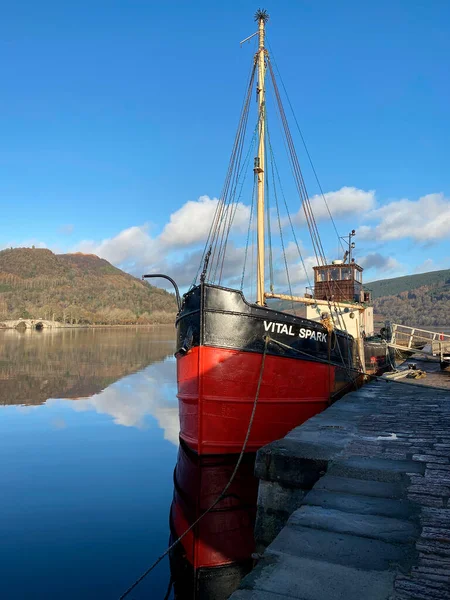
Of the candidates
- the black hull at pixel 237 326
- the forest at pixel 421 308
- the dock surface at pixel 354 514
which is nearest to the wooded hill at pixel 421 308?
the forest at pixel 421 308

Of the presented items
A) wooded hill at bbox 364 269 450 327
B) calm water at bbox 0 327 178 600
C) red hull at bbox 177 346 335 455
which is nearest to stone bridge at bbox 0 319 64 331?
wooded hill at bbox 364 269 450 327

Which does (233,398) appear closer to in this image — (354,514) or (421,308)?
(354,514)

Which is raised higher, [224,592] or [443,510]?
[443,510]

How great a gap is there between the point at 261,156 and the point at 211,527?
10.5 m

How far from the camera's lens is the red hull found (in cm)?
980

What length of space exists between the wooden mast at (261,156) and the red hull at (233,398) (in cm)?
315

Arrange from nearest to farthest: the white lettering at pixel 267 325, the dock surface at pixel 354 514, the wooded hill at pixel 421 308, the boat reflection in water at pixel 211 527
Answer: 1. the dock surface at pixel 354 514
2. the boat reflection in water at pixel 211 527
3. the white lettering at pixel 267 325
4. the wooded hill at pixel 421 308

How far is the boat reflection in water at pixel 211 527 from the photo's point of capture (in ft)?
19.7

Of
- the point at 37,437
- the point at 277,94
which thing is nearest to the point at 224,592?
the point at 37,437

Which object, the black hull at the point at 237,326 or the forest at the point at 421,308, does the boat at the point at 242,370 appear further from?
the forest at the point at 421,308

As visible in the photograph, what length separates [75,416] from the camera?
16406mm

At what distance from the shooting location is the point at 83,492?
29.7 feet

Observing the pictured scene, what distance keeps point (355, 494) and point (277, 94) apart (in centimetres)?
1455

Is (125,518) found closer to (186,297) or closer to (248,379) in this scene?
(248,379)
